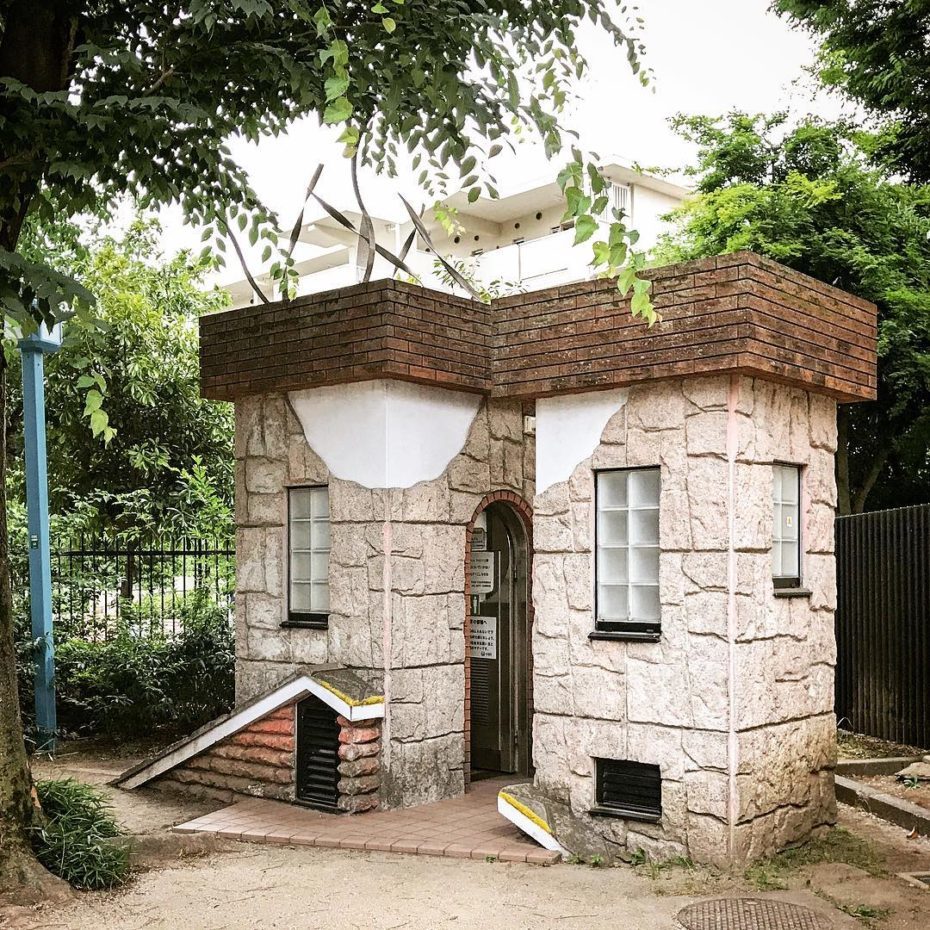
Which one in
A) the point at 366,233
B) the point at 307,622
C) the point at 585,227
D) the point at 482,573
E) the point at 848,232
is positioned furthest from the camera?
the point at 848,232

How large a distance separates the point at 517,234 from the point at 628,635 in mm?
25632

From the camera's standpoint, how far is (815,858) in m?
7.24

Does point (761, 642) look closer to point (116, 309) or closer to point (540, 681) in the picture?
point (540, 681)

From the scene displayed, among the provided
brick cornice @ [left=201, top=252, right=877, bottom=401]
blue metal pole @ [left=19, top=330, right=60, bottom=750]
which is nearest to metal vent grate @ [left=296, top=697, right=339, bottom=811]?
brick cornice @ [left=201, top=252, right=877, bottom=401]

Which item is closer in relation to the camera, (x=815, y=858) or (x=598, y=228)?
(x=598, y=228)

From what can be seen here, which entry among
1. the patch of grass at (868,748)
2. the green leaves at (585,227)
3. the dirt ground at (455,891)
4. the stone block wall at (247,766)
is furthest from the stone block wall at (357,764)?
the green leaves at (585,227)

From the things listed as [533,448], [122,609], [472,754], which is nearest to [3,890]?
[472,754]

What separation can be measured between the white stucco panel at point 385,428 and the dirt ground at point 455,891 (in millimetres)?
2837

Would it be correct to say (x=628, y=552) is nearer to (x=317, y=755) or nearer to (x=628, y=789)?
(x=628, y=789)

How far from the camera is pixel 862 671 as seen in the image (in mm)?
11023

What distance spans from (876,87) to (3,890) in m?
11.7

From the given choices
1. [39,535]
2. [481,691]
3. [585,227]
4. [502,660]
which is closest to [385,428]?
[502,660]

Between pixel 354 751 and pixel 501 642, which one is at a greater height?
pixel 501 642

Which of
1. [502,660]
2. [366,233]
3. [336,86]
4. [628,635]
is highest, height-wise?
[366,233]
